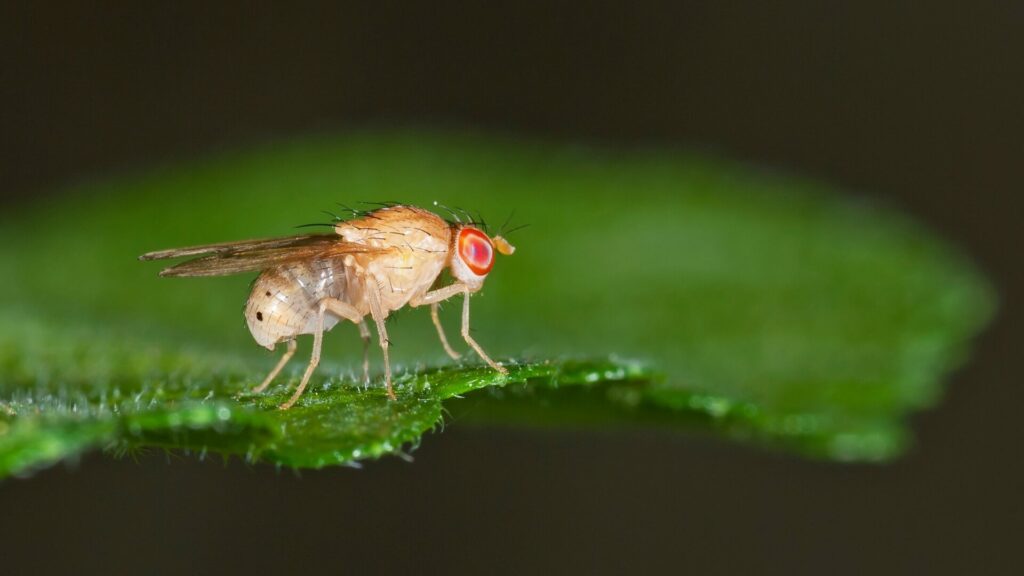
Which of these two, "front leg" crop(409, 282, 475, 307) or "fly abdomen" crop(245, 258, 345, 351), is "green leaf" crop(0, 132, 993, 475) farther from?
"front leg" crop(409, 282, 475, 307)

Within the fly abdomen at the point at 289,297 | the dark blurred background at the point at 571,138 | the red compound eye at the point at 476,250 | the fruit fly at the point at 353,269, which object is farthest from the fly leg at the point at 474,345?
the dark blurred background at the point at 571,138

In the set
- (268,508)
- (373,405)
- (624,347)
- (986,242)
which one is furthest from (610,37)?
(373,405)

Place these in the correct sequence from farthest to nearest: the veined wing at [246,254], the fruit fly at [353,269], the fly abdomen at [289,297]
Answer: the fly abdomen at [289,297], the fruit fly at [353,269], the veined wing at [246,254]

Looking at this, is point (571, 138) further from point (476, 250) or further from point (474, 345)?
point (474, 345)

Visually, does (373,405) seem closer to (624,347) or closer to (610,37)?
(624,347)

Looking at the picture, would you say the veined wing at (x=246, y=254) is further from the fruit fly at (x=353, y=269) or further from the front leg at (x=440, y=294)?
the front leg at (x=440, y=294)
